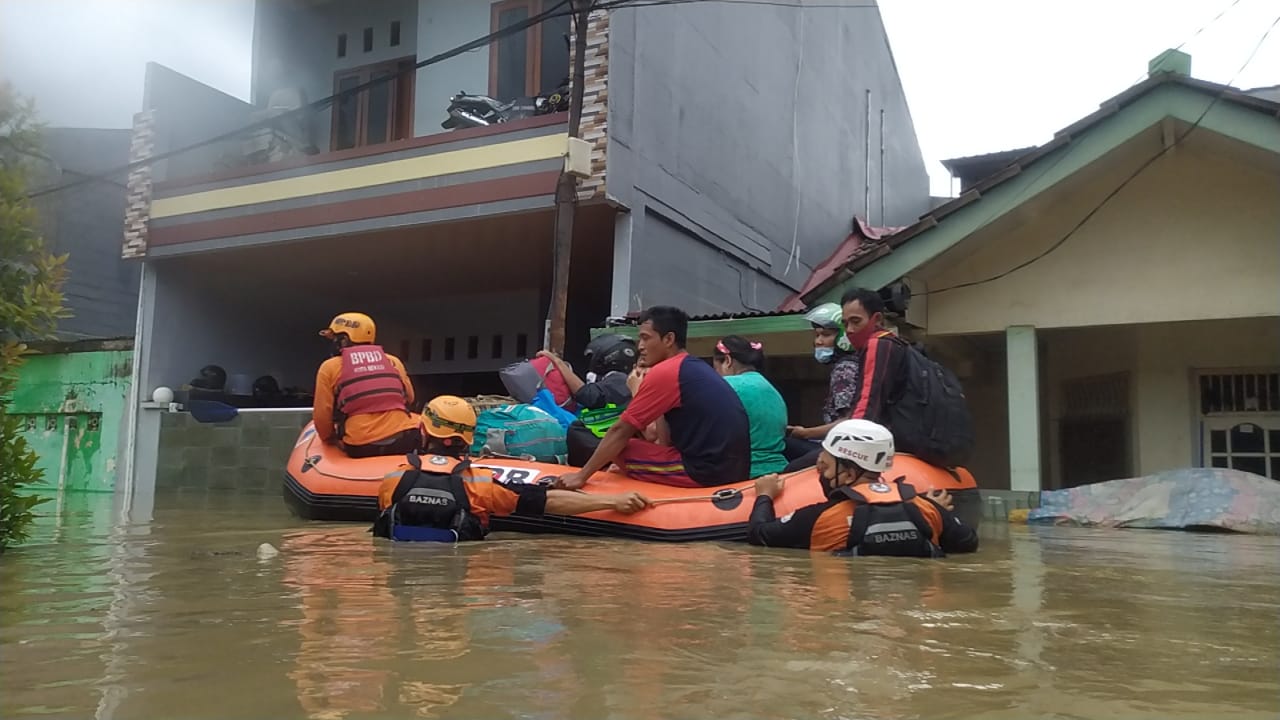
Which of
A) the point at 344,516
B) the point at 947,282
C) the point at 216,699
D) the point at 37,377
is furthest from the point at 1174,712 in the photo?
the point at 37,377

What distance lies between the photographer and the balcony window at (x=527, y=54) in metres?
12.3

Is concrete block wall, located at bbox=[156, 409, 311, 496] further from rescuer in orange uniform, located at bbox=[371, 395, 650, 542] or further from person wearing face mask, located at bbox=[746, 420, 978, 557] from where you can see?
person wearing face mask, located at bbox=[746, 420, 978, 557]

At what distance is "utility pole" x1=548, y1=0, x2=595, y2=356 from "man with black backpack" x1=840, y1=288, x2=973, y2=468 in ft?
14.6

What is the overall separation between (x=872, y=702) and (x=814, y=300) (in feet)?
25.0

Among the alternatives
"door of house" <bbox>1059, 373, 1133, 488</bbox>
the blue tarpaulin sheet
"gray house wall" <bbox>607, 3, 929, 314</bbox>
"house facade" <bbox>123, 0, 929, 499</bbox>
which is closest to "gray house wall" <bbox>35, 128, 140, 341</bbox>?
"house facade" <bbox>123, 0, 929, 499</bbox>

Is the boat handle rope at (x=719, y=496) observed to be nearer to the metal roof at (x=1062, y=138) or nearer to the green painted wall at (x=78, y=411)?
the metal roof at (x=1062, y=138)

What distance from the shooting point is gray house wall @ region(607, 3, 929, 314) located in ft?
36.0

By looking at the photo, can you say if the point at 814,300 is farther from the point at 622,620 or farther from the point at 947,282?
the point at 622,620

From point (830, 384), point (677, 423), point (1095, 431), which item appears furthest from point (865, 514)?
point (1095, 431)

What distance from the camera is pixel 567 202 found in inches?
400

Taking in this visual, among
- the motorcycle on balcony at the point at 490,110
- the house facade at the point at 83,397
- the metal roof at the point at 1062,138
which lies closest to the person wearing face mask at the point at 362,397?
the metal roof at the point at 1062,138

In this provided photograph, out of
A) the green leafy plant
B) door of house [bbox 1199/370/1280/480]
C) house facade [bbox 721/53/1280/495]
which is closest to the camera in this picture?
the green leafy plant

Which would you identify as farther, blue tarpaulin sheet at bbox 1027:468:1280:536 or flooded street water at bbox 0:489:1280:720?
blue tarpaulin sheet at bbox 1027:468:1280:536

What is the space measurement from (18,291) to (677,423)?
11.2ft
